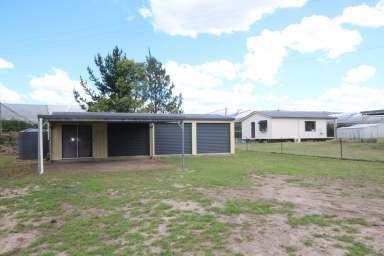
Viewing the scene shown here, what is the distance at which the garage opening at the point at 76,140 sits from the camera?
15859mm

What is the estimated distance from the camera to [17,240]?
418 cm

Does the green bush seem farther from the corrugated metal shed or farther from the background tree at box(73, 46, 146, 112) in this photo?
the corrugated metal shed

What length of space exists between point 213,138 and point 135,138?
425cm

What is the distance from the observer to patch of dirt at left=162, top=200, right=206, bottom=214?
546 centimetres

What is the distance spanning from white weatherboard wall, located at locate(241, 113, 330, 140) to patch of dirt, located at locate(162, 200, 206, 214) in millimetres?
24136

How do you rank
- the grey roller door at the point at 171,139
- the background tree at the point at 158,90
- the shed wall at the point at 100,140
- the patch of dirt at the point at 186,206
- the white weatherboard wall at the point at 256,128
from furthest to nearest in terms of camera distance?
the background tree at the point at 158,90, the white weatherboard wall at the point at 256,128, the grey roller door at the point at 171,139, the shed wall at the point at 100,140, the patch of dirt at the point at 186,206

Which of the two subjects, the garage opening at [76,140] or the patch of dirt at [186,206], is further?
the garage opening at [76,140]

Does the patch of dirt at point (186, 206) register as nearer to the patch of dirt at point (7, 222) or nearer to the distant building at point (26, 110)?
the patch of dirt at point (7, 222)

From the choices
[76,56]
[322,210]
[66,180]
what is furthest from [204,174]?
[76,56]

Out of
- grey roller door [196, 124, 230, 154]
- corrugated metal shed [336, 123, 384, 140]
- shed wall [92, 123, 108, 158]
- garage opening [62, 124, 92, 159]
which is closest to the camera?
garage opening [62, 124, 92, 159]

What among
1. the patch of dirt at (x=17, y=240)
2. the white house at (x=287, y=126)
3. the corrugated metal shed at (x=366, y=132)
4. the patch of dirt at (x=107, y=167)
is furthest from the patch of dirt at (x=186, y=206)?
the corrugated metal shed at (x=366, y=132)

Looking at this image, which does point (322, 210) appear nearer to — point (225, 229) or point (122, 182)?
point (225, 229)

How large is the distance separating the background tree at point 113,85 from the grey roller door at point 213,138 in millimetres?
9697

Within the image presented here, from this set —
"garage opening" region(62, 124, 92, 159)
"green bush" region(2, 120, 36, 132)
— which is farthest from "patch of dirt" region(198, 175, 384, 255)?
"green bush" region(2, 120, 36, 132)
